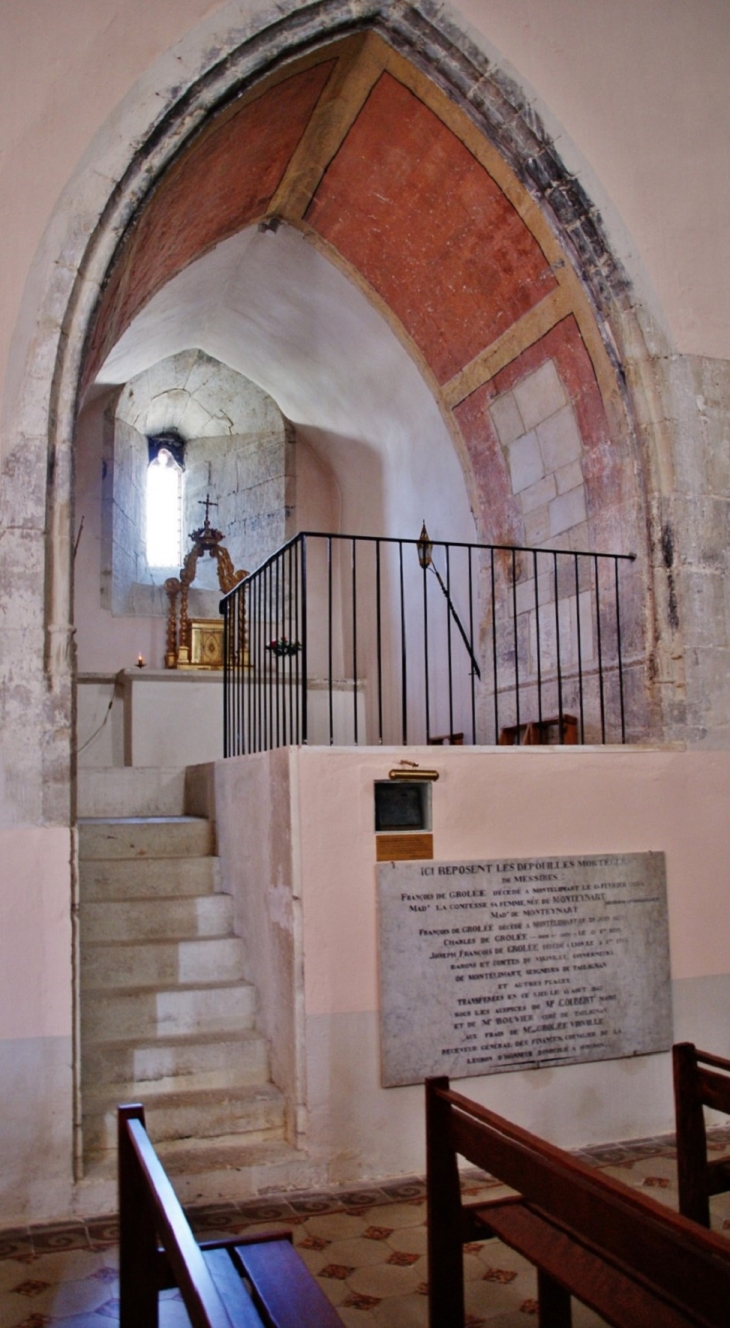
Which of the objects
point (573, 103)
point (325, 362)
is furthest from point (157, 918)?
point (325, 362)

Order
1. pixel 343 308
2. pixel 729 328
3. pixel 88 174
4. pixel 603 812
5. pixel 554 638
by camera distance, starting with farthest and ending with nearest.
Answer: pixel 343 308 < pixel 554 638 < pixel 729 328 < pixel 603 812 < pixel 88 174

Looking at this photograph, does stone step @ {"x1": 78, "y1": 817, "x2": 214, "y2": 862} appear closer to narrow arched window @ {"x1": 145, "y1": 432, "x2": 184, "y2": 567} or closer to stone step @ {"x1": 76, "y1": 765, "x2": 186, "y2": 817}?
stone step @ {"x1": 76, "y1": 765, "x2": 186, "y2": 817}

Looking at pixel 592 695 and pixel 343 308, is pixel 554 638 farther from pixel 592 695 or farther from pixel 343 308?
pixel 343 308

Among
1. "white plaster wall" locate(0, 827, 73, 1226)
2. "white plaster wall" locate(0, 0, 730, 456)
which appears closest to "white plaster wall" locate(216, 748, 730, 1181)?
"white plaster wall" locate(0, 827, 73, 1226)

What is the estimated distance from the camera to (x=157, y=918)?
14.8ft

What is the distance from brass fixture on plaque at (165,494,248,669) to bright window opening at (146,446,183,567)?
488 mm

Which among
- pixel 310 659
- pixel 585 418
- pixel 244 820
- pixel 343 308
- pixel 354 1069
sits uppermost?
pixel 343 308

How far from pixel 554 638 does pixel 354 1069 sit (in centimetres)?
249

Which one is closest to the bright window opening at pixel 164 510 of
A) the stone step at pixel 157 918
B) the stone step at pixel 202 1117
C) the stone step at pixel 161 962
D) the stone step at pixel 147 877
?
the stone step at pixel 147 877

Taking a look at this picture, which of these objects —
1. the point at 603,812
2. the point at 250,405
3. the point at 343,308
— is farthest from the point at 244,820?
the point at 250,405

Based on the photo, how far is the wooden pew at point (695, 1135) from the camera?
2598mm

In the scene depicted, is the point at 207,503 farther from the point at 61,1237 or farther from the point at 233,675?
the point at 61,1237

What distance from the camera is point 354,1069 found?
12.3 ft

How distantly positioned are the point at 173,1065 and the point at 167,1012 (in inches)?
9.1
